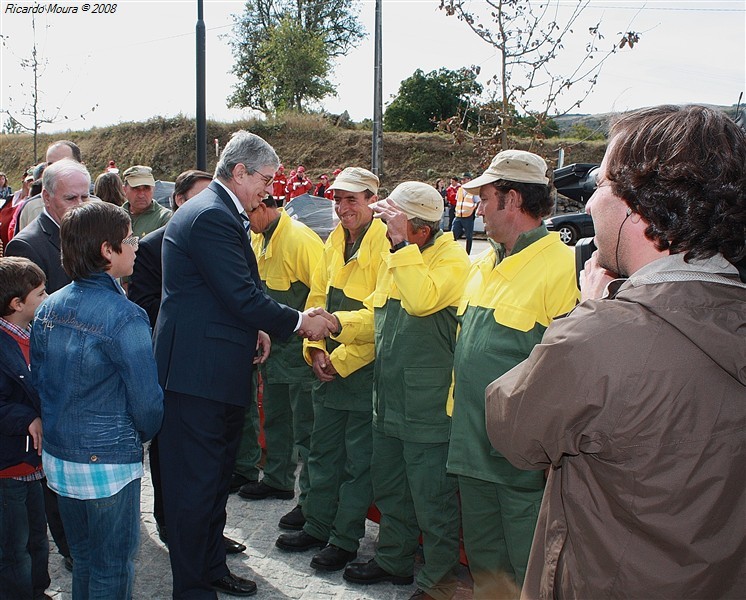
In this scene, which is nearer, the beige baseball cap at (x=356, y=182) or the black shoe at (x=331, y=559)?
the black shoe at (x=331, y=559)

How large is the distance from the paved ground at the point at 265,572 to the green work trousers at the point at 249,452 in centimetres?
55

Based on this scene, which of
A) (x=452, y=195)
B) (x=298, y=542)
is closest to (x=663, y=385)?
(x=298, y=542)

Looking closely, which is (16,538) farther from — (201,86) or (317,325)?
(201,86)

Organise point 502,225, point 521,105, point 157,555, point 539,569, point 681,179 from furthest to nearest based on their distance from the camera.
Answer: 1. point 521,105
2. point 157,555
3. point 502,225
4. point 539,569
5. point 681,179

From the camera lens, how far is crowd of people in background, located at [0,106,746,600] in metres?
1.42

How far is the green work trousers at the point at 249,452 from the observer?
5305 millimetres

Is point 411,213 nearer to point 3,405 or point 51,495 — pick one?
point 3,405

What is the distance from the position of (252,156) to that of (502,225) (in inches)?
52.1

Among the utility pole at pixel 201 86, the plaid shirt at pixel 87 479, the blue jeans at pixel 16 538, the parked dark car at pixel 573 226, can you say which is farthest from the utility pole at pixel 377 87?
the plaid shirt at pixel 87 479

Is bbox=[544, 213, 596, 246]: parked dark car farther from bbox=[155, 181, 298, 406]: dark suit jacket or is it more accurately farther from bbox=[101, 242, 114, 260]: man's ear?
bbox=[101, 242, 114, 260]: man's ear

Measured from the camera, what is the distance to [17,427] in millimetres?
3049

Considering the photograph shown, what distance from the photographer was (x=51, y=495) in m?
3.99

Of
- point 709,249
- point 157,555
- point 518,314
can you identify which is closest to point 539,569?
point 709,249

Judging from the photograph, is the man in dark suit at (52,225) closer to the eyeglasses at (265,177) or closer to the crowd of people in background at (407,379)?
the crowd of people in background at (407,379)
